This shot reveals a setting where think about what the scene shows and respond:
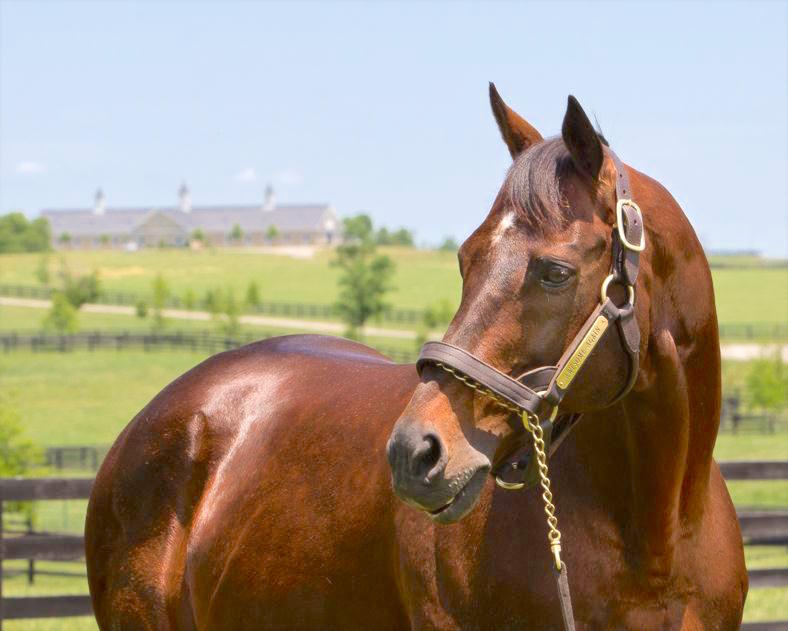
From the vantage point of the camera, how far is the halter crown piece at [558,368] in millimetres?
2812

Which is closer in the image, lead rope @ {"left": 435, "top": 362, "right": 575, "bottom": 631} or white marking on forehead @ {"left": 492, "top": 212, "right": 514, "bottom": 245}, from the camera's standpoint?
lead rope @ {"left": 435, "top": 362, "right": 575, "bottom": 631}

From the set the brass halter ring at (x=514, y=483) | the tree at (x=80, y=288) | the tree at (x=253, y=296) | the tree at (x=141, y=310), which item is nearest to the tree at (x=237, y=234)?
the tree at (x=80, y=288)

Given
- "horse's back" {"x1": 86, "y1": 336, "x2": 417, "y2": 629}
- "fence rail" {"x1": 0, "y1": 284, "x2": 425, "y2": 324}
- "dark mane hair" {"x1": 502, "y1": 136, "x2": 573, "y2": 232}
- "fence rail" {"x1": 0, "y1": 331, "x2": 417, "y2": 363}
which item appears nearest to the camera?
"dark mane hair" {"x1": 502, "y1": 136, "x2": 573, "y2": 232}

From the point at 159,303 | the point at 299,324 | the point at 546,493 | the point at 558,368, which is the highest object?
the point at 558,368

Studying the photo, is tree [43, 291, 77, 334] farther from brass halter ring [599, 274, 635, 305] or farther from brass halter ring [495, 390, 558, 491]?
brass halter ring [599, 274, 635, 305]

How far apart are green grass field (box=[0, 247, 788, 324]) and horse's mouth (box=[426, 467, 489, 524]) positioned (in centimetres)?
7787

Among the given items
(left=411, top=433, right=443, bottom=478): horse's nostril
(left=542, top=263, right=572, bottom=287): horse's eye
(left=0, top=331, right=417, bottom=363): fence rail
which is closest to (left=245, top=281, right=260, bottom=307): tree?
(left=0, top=331, right=417, bottom=363): fence rail

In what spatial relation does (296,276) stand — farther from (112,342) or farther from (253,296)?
(112,342)

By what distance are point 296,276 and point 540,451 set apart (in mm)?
97642

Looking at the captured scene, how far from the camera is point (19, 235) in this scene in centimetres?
8231

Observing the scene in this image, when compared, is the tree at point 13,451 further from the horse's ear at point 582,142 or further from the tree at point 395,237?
the tree at point 395,237

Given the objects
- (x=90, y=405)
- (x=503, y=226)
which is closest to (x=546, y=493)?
(x=503, y=226)

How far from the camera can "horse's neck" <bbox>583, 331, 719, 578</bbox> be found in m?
3.17

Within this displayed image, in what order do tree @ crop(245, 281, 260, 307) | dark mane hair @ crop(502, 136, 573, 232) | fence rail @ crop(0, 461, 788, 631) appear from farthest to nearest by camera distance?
tree @ crop(245, 281, 260, 307)
fence rail @ crop(0, 461, 788, 631)
dark mane hair @ crop(502, 136, 573, 232)
